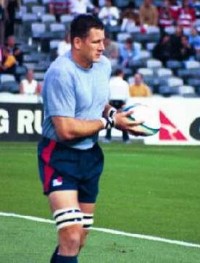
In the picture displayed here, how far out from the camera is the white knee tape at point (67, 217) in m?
9.41

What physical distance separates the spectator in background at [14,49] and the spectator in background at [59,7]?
2.33 metres

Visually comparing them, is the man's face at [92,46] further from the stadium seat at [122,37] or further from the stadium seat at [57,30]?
the stadium seat at [122,37]

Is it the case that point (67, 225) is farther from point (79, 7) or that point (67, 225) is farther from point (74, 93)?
point (79, 7)

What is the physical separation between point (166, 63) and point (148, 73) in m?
1.34

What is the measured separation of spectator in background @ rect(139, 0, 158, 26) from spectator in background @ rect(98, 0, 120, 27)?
0.69 metres

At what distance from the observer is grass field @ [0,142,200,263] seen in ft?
41.0

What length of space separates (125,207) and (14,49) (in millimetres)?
16692

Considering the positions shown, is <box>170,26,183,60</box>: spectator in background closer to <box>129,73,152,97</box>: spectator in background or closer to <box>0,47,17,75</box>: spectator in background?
<box>129,73,152,97</box>: spectator in background

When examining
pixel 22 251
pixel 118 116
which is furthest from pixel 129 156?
pixel 118 116

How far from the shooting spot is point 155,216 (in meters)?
15.8

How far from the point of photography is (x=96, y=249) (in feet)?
41.8

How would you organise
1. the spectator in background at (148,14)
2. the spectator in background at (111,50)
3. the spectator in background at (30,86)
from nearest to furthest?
1. the spectator in background at (30,86)
2. the spectator in background at (111,50)
3. the spectator in background at (148,14)

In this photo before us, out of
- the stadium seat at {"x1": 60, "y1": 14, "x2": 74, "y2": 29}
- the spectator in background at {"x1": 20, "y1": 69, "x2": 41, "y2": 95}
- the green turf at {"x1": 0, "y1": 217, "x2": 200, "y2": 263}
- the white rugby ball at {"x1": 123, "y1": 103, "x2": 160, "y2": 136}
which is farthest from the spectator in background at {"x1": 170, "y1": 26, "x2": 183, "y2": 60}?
the white rugby ball at {"x1": 123, "y1": 103, "x2": 160, "y2": 136}

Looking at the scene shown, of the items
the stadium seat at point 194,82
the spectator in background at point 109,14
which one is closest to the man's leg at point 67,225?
the spectator in background at point 109,14
